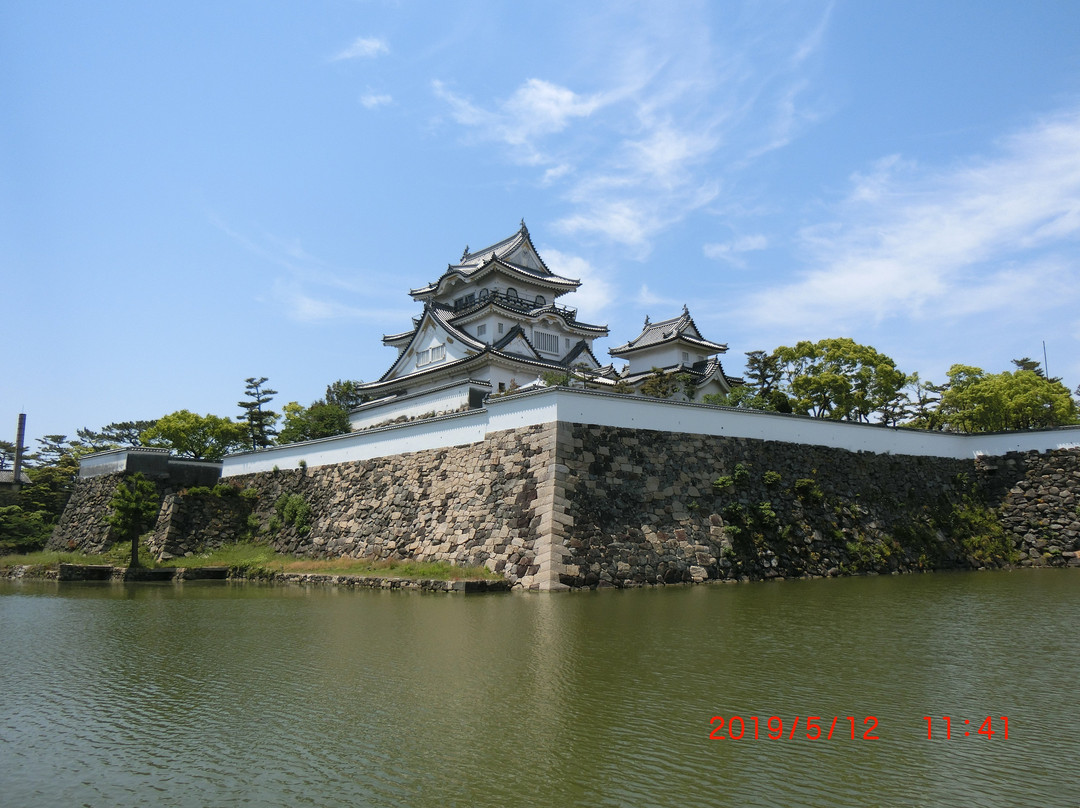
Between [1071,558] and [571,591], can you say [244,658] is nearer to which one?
[571,591]

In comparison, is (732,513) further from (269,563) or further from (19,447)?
(19,447)

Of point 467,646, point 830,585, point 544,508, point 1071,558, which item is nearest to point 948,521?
point 1071,558

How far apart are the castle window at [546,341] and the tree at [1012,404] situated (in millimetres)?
16131

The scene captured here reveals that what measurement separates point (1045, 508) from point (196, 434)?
3288 cm

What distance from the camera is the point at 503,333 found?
3194cm

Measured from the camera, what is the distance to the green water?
519cm

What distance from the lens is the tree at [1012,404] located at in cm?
2750

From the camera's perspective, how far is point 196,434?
115 feet

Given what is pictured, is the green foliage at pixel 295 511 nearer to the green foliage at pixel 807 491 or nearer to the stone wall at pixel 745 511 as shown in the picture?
the stone wall at pixel 745 511

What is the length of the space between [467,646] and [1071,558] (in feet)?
61.7

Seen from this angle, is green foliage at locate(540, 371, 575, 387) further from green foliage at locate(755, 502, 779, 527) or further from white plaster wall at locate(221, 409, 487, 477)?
green foliage at locate(755, 502, 779, 527)

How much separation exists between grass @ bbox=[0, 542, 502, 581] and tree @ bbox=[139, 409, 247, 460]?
25.7 ft

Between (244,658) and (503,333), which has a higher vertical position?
(503,333)
